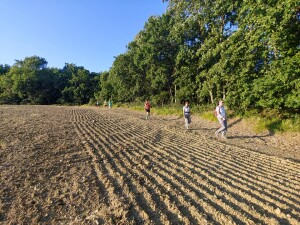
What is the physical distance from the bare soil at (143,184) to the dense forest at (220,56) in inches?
196

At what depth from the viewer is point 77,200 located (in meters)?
4.29

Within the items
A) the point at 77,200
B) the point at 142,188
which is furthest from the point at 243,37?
the point at 77,200

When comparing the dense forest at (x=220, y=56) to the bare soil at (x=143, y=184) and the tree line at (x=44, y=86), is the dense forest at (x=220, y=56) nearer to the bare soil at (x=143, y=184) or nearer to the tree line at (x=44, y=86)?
the bare soil at (x=143, y=184)

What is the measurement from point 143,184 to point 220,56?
1547 cm

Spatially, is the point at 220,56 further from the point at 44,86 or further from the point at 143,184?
the point at 44,86

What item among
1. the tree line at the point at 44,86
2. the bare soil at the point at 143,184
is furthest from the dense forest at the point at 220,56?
the tree line at the point at 44,86

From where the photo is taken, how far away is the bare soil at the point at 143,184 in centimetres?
378

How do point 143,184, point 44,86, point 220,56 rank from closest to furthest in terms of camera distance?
point 143,184
point 220,56
point 44,86

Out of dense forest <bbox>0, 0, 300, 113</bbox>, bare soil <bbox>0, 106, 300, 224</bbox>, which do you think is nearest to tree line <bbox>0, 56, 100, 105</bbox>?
dense forest <bbox>0, 0, 300, 113</bbox>

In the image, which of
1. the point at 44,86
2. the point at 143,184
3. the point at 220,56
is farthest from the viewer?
the point at 44,86

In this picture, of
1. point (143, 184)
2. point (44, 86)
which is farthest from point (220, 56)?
point (44, 86)

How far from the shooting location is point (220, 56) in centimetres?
1817

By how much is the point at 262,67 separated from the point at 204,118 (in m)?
6.00

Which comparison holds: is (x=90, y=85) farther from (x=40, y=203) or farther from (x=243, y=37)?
(x=40, y=203)
